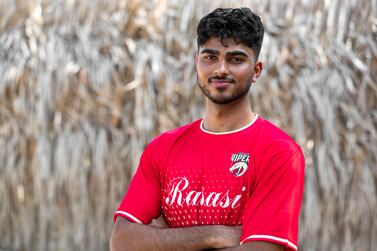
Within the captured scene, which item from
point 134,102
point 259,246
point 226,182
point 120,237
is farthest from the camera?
point 134,102

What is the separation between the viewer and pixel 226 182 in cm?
238

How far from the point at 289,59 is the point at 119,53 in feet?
3.56

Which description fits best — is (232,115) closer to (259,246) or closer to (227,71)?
(227,71)

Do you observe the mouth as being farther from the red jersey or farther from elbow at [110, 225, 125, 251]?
elbow at [110, 225, 125, 251]

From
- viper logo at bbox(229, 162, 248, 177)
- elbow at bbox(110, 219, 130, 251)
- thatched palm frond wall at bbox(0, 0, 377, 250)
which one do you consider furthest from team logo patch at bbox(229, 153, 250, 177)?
thatched palm frond wall at bbox(0, 0, 377, 250)

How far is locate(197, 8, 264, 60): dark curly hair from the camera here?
2.42 metres

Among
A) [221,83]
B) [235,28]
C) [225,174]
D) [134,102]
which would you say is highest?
[235,28]

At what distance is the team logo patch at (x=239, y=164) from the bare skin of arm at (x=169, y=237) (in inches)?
7.0

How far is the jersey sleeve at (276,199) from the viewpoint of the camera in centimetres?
229

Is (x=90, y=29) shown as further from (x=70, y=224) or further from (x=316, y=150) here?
(x=316, y=150)

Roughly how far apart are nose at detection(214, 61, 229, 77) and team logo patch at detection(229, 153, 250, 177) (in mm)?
270

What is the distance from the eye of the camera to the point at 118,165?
4637 millimetres

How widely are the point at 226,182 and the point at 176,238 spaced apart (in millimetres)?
254

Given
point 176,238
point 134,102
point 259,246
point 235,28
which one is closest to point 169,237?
point 176,238
